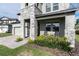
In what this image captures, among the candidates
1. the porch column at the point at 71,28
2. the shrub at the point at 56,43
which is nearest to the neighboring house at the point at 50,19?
the porch column at the point at 71,28

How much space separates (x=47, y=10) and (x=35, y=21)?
88.4 inches

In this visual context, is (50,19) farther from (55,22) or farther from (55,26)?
(55,26)

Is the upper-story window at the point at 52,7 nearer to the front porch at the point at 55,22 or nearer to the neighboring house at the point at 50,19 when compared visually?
the neighboring house at the point at 50,19

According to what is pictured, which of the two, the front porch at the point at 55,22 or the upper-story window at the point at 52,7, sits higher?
the upper-story window at the point at 52,7

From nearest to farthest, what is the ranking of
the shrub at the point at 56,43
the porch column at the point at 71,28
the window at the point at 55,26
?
the shrub at the point at 56,43, the porch column at the point at 71,28, the window at the point at 55,26

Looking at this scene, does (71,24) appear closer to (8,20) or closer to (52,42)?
(52,42)

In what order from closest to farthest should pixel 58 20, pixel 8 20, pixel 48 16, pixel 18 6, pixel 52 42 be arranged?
pixel 52 42 → pixel 48 16 → pixel 58 20 → pixel 18 6 → pixel 8 20

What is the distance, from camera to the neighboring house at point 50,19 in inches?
454

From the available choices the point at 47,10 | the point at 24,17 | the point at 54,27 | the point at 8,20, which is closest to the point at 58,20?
the point at 54,27

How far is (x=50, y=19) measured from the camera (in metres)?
14.5

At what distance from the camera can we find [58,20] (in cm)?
1416

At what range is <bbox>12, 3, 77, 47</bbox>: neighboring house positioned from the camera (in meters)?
11.5

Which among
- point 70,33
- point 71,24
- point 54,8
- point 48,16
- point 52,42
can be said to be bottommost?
point 52,42

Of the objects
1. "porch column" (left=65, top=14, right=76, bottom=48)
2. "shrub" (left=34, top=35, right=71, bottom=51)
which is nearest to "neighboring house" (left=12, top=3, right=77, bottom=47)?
"porch column" (left=65, top=14, right=76, bottom=48)
